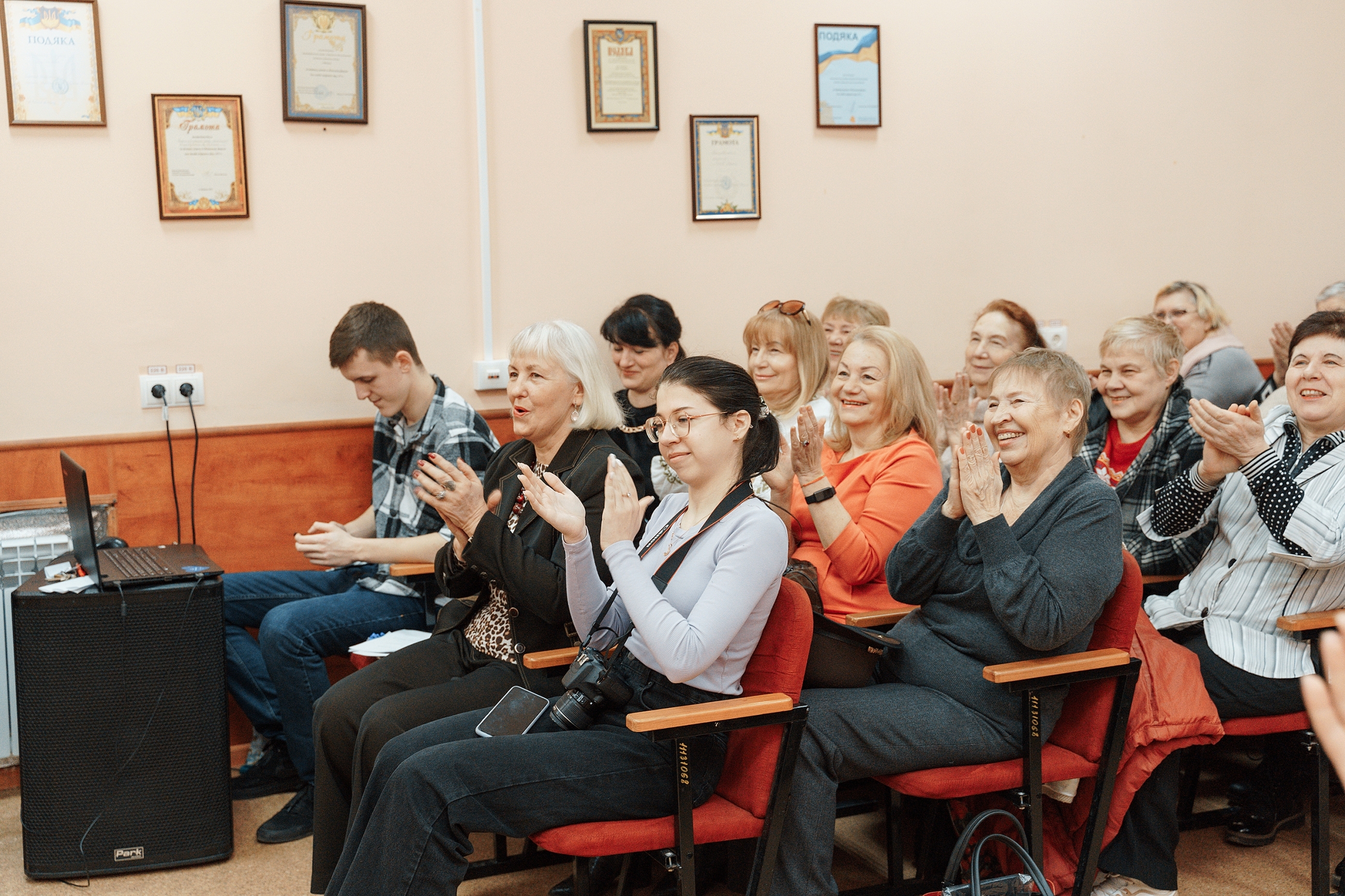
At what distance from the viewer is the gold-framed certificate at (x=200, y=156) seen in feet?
10.7

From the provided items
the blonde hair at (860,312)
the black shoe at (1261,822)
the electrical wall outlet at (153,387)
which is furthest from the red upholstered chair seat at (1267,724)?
Answer: the electrical wall outlet at (153,387)

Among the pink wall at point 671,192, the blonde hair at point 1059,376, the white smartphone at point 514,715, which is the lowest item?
the white smartphone at point 514,715

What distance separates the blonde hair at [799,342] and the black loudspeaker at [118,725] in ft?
5.41

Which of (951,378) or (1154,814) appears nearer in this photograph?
(1154,814)

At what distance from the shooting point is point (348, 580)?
132 inches

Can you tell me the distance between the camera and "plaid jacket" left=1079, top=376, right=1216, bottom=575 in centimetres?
285

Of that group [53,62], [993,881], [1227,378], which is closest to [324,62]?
[53,62]

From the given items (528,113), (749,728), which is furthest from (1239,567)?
(528,113)

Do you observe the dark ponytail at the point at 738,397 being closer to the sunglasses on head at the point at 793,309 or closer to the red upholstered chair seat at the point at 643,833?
the red upholstered chair seat at the point at 643,833

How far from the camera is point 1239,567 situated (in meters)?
2.58

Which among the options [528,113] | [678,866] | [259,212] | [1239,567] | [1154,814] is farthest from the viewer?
[528,113]

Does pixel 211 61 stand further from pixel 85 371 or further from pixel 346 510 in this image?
pixel 346 510

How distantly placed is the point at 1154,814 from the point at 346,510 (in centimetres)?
244

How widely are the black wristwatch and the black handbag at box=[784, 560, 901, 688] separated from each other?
1.16 ft
